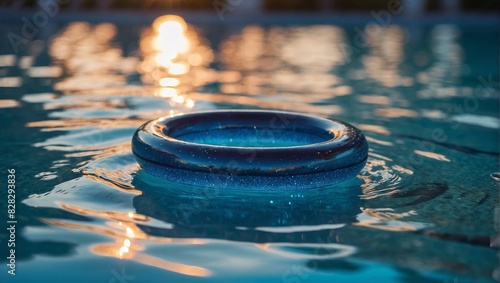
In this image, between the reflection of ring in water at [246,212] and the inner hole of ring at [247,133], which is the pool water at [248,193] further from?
the inner hole of ring at [247,133]

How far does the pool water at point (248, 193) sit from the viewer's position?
355 cm

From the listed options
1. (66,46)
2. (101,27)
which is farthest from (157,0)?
(66,46)

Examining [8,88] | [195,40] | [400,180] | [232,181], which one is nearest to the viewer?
[232,181]

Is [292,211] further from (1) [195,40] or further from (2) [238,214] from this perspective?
(1) [195,40]

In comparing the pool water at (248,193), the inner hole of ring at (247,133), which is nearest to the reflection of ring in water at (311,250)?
the pool water at (248,193)

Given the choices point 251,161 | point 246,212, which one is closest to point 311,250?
point 246,212

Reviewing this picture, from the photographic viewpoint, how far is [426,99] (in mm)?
9156

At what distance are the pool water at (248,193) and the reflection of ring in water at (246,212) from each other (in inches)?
0.6

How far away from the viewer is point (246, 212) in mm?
4309

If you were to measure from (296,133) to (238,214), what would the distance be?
5.39ft

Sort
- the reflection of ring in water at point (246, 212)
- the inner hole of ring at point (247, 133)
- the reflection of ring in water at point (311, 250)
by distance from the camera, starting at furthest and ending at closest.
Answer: the inner hole of ring at point (247, 133) < the reflection of ring in water at point (246, 212) < the reflection of ring in water at point (311, 250)

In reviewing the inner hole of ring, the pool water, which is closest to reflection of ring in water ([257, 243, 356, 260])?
the pool water

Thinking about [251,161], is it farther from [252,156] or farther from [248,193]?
[248,193]

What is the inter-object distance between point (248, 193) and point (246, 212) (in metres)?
0.34
